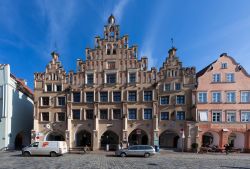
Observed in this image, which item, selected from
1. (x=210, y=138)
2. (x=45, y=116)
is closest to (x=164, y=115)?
(x=210, y=138)

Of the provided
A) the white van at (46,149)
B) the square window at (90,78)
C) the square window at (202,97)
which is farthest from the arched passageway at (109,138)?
the square window at (202,97)

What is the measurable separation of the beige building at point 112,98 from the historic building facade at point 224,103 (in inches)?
70.3

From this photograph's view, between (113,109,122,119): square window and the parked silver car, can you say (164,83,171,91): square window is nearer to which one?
(113,109,122,119): square window

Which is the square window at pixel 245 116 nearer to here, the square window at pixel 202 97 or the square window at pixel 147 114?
the square window at pixel 202 97

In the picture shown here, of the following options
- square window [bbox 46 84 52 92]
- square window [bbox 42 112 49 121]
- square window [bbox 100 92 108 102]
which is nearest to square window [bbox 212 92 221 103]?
square window [bbox 100 92 108 102]

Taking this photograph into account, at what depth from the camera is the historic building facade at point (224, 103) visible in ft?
126

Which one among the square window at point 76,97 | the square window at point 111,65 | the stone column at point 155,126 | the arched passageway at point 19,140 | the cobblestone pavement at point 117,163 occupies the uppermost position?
the square window at point 111,65

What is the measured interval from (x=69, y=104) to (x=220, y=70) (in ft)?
83.8

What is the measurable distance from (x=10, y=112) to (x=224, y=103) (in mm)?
34854

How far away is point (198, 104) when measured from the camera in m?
39.0

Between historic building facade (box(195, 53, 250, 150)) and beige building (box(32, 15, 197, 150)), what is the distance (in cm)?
179

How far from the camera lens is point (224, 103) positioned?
39.0m

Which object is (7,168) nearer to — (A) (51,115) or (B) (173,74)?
(A) (51,115)

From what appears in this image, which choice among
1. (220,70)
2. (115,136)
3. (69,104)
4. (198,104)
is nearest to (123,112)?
(115,136)
